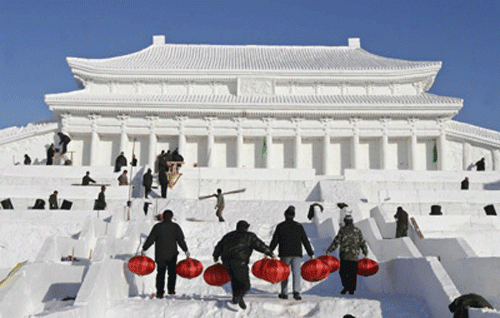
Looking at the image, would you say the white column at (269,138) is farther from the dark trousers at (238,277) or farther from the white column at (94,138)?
the dark trousers at (238,277)

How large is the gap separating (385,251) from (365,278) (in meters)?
2.04

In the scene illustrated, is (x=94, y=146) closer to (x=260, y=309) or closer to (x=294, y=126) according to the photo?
(x=294, y=126)

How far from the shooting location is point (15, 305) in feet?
27.5

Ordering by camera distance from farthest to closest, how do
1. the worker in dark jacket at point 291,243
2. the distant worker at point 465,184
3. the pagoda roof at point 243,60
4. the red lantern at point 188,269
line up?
the pagoda roof at point 243,60
the distant worker at point 465,184
the red lantern at point 188,269
the worker in dark jacket at point 291,243

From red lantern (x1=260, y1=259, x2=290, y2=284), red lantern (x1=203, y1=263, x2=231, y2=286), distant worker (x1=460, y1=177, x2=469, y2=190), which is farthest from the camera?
distant worker (x1=460, y1=177, x2=469, y2=190)

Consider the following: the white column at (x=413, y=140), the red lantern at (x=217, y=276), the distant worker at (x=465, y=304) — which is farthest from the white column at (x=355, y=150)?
the distant worker at (x=465, y=304)

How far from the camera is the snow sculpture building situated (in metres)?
32.7

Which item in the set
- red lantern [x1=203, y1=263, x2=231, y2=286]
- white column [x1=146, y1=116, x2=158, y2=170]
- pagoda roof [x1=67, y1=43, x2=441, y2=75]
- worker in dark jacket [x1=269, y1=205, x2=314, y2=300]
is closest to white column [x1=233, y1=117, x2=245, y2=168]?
pagoda roof [x1=67, y1=43, x2=441, y2=75]

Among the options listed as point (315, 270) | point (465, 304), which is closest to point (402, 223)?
point (315, 270)

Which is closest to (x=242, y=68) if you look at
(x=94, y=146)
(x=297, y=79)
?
(x=297, y=79)

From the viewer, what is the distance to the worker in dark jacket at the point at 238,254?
837 cm

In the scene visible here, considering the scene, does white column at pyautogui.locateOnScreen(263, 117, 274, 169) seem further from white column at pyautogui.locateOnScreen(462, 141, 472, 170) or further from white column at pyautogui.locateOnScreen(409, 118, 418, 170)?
white column at pyautogui.locateOnScreen(462, 141, 472, 170)

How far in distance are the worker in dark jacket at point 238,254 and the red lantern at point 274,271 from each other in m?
0.23

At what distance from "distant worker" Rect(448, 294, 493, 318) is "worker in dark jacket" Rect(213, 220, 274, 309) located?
2.53 meters
